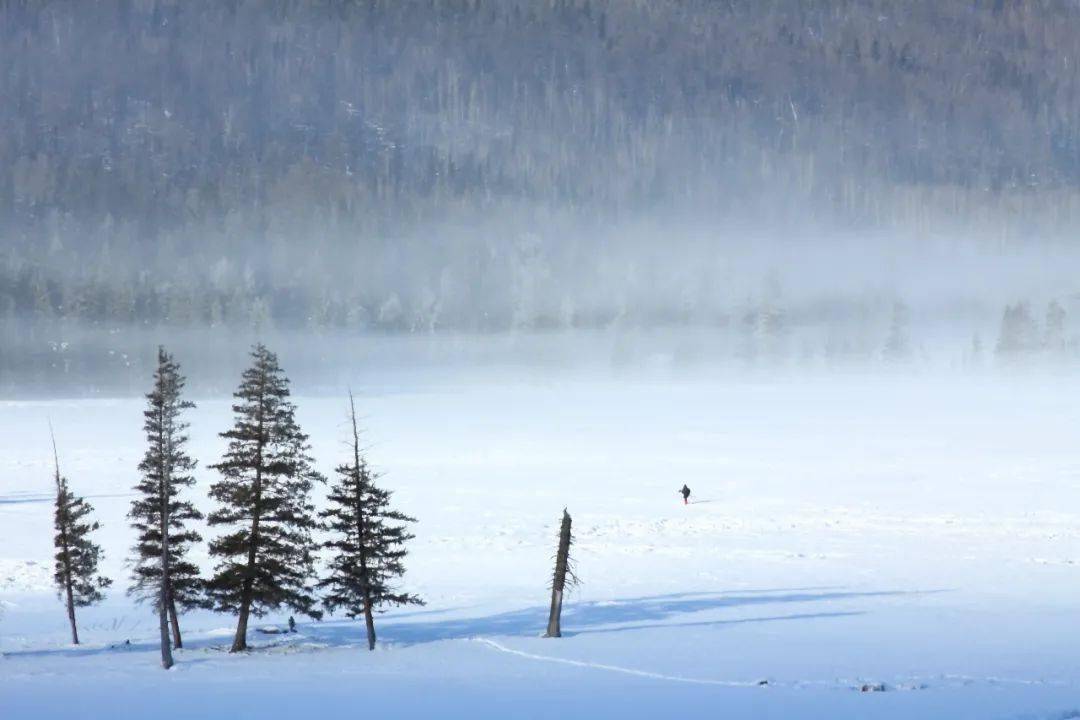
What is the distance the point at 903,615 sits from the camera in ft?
126

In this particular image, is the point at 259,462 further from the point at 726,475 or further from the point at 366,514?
the point at 726,475

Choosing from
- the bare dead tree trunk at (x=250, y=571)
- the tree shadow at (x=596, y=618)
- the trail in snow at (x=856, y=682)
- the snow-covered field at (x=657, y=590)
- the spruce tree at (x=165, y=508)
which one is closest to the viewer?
the snow-covered field at (x=657, y=590)

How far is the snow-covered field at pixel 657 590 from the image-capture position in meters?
27.8

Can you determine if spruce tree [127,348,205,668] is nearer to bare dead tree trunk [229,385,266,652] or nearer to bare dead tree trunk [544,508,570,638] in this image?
bare dead tree trunk [229,385,266,652]

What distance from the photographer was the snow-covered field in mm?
27797

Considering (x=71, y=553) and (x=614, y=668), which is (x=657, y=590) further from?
(x=71, y=553)

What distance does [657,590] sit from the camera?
145 ft

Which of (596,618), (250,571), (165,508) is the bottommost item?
(596,618)

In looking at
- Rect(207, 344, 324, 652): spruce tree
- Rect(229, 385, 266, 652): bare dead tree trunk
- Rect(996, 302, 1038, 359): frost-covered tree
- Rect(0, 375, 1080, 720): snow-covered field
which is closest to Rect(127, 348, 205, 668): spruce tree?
Rect(207, 344, 324, 652): spruce tree

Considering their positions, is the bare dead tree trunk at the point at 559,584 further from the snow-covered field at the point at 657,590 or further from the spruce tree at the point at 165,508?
the spruce tree at the point at 165,508

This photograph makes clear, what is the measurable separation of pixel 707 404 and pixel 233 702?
114 meters

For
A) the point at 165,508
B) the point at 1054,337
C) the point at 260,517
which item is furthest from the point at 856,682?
the point at 1054,337

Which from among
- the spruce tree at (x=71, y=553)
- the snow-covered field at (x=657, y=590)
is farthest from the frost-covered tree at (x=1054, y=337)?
the spruce tree at (x=71, y=553)

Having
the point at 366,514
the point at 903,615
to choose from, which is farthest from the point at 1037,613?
the point at 366,514
